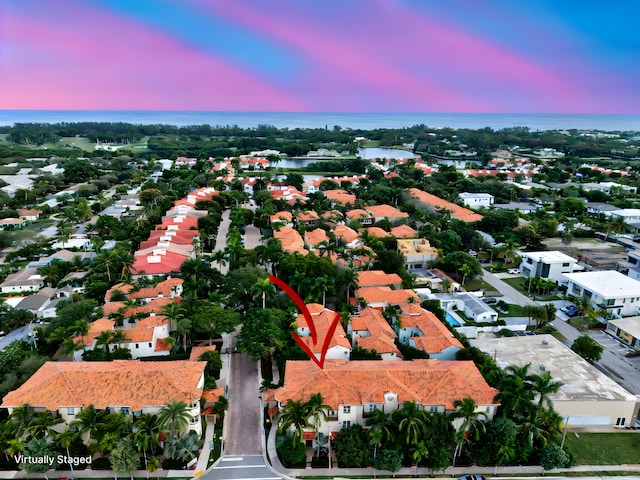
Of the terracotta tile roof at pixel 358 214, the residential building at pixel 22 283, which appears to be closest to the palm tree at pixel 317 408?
the residential building at pixel 22 283

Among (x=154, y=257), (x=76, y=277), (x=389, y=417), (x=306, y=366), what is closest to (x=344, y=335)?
(x=306, y=366)

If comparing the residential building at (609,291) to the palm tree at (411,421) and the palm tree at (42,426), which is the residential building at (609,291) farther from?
the palm tree at (42,426)

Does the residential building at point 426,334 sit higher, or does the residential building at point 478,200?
the residential building at point 478,200

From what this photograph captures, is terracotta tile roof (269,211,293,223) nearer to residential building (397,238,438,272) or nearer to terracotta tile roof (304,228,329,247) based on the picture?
terracotta tile roof (304,228,329,247)

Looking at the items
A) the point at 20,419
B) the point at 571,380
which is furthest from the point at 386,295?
the point at 20,419

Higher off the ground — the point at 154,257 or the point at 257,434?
the point at 154,257

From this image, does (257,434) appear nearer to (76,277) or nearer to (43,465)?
(43,465)
